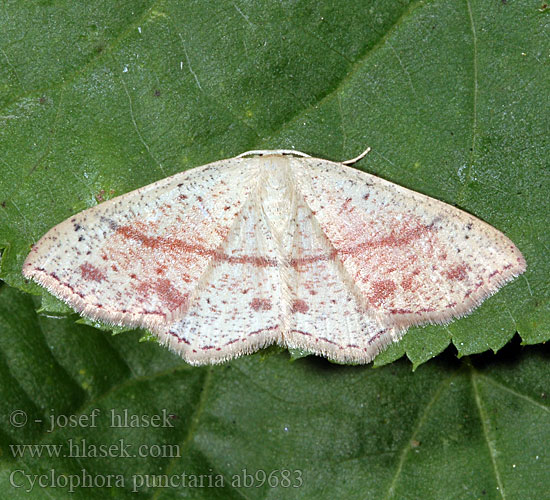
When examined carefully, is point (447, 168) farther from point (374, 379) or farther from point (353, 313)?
point (374, 379)

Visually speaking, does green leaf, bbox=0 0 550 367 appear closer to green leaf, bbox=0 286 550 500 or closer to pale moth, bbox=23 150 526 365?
pale moth, bbox=23 150 526 365

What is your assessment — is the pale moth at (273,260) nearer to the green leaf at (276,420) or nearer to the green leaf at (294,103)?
the green leaf at (294,103)

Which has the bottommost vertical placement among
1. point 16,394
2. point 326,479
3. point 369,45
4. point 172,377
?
point 326,479

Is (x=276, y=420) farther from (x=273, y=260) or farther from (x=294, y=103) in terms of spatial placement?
(x=294, y=103)

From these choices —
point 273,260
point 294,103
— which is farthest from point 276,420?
point 294,103

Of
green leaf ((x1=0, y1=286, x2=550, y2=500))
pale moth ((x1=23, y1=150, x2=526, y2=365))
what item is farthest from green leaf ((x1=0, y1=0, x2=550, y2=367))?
green leaf ((x1=0, y1=286, x2=550, y2=500))

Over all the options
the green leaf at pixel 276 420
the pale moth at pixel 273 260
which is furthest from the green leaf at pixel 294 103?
the green leaf at pixel 276 420

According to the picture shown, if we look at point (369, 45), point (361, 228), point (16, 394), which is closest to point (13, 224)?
point (16, 394)
